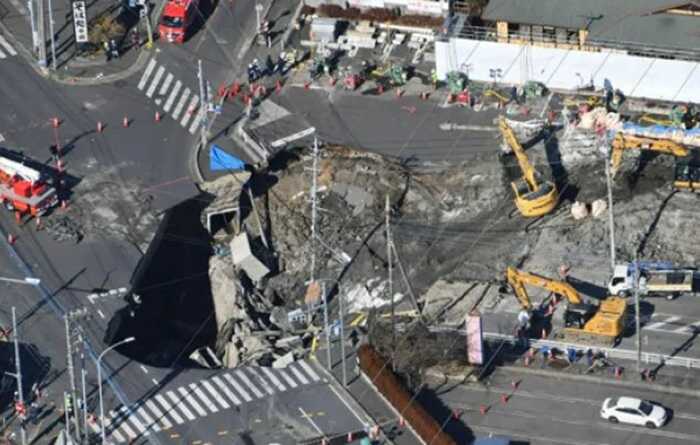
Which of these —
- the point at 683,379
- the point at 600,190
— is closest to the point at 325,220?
the point at 600,190

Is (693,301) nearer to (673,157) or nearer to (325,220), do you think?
Result: (673,157)

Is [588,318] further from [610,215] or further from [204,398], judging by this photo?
[204,398]

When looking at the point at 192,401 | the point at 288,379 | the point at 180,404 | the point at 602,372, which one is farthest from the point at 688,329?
the point at 180,404

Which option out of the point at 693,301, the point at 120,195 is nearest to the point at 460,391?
the point at 693,301

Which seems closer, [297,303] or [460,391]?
[460,391]

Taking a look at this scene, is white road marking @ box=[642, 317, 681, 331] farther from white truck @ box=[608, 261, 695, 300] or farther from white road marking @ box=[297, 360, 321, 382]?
white road marking @ box=[297, 360, 321, 382]

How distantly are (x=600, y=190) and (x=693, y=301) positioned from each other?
13331mm

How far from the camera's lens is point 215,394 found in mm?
181875

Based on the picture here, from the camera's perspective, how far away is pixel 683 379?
589ft

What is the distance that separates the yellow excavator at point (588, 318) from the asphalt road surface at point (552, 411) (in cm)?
418

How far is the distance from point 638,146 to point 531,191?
31.1 feet

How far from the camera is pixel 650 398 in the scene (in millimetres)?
177875

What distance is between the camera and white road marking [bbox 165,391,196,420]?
590ft

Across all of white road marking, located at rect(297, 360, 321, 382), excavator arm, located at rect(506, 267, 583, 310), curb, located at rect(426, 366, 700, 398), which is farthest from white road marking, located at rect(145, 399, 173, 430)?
excavator arm, located at rect(506, 267, 583, 310)
